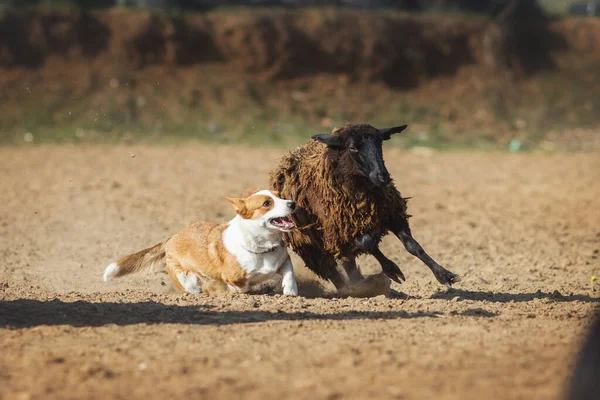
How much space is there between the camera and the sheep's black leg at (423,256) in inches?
332

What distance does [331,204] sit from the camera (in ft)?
28.1

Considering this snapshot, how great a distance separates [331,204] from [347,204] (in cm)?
17

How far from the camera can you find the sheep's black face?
8.36m

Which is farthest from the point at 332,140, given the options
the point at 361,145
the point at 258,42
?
the point at 258,42

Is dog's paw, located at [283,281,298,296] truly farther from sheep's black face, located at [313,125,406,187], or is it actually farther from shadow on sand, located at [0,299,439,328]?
sheep's black face, located at [313,125,406,187]

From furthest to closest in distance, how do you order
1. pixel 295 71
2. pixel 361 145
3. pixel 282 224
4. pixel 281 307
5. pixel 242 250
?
pixel 295 71
pixel 361 145
pixel 242 250
pixel 282 224
pixel 281 307

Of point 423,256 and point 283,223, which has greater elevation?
point 283,223

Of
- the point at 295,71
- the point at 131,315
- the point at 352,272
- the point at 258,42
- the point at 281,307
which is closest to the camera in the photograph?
the point at 131,315

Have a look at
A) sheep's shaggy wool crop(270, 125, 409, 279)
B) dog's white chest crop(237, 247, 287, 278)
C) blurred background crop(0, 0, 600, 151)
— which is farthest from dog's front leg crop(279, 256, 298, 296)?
blurred background crop(0, 0, 600, 151)

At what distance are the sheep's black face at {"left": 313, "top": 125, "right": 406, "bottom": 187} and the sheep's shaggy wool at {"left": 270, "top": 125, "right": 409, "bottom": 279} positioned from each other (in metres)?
0.02

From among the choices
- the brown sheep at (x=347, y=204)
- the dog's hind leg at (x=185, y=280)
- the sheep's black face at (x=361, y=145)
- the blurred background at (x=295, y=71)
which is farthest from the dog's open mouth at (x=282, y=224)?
→ the blurred background at (x=295, y=71)

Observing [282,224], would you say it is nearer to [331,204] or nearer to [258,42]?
[331,204]

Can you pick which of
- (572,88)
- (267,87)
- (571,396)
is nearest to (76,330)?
(571,396)

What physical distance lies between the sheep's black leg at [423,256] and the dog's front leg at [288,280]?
1.14 meters
